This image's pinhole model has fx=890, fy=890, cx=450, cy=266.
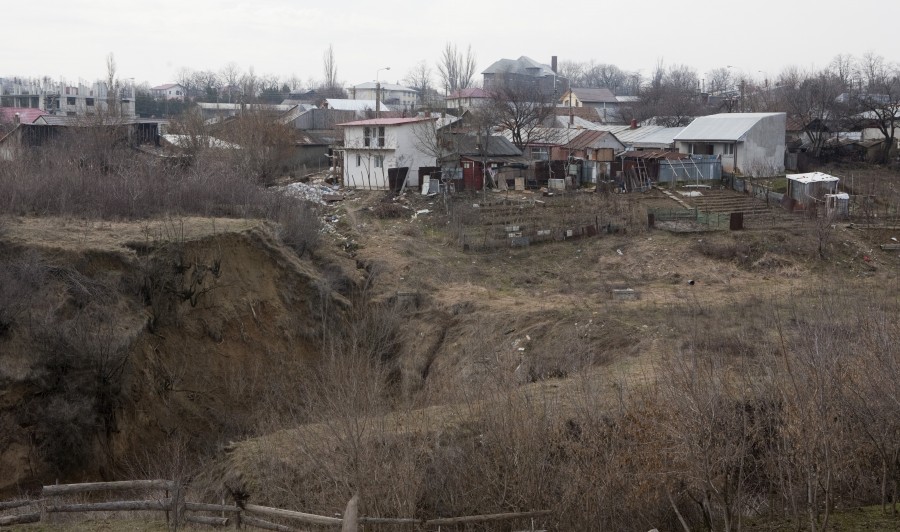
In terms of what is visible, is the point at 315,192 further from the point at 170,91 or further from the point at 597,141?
the point at 170,91

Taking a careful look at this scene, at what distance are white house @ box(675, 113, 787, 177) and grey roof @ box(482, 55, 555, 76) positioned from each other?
54.3m

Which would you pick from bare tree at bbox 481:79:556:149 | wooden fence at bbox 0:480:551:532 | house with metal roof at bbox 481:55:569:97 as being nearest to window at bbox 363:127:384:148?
bare tree at bbox 481:79:556:149

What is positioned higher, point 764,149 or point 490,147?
point 490,147

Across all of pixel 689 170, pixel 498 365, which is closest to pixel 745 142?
pixel 689 170

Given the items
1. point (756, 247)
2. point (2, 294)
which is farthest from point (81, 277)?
point (756, 247)

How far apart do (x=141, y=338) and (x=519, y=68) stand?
8071cm

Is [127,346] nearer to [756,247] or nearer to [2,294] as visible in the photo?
[2,294]

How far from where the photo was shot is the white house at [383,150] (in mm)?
37875

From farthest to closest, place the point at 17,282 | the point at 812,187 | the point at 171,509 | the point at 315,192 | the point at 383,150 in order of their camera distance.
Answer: the point at 383,150, the point at 315,192, the point at 812,187, the point at 17,282, the point at 171,509

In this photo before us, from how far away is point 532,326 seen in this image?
21000mm

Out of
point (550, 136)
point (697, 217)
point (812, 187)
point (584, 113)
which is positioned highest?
point (584, 113)

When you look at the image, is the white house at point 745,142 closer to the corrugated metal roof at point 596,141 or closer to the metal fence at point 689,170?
the metal fence at point 689,170

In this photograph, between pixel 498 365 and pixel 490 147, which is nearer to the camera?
pixel 498 365

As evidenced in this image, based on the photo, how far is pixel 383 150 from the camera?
37875 millimetres
